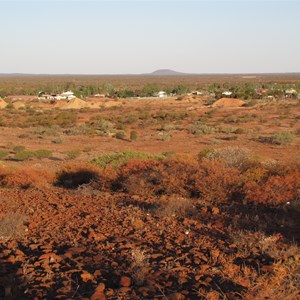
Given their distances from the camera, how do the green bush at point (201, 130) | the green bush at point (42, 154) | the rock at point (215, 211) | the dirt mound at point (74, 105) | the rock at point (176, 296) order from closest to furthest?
the rock at point (176, 296) < the rock at point (215, 211) < the green bush at point (42, 154) < the green bush at point (201, 130) < the dirt mound at point (74, 105)

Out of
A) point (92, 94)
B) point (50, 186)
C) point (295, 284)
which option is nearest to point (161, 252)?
point (295, 284)

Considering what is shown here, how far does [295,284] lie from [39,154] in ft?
62.8

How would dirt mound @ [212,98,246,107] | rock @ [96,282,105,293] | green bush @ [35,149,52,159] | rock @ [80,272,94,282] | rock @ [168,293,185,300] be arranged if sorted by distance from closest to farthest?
rock @ [168,293,185,300], rock @ [96,282,105,293], rock @ [80,272,94,282], green bush @ [35,149,52,159], dirt mound @ [212,98,246,107]

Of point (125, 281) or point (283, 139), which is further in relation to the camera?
point (283, 139)

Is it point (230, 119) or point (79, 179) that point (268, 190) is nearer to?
point (79, 179)

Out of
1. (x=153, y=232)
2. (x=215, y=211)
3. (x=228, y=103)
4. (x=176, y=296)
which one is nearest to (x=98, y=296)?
(x=176, y=296)

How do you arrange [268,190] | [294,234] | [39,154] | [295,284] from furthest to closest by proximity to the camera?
[39,154]
[268,190]
[294,234]
[295,284]

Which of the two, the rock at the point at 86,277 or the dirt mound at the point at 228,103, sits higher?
the rock at the point at 86,277

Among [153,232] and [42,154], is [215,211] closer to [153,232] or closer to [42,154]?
[153,232]

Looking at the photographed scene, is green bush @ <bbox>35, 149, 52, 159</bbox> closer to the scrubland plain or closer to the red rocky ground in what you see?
the scrubland plain

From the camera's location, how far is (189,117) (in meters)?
46.6

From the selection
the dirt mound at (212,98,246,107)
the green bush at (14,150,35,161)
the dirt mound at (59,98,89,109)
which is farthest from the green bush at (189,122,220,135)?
the dirt mound at (59,98,89,109)

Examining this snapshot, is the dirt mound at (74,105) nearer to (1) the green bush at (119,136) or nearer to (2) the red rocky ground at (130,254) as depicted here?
(1) the green bush at (119,136)

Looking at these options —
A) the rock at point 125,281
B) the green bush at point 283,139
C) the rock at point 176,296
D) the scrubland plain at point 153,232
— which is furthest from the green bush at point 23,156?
the rock at point 176,296
